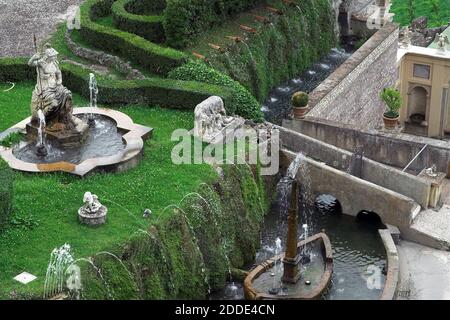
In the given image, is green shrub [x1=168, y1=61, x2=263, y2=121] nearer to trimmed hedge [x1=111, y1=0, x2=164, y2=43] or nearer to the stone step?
trimmed hedge [x1=111, y1=0, x2=164, y2=43]

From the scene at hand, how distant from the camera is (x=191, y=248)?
84.7 feet

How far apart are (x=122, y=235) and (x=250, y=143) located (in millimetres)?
7259

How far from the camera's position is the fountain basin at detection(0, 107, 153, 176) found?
26.9 meters

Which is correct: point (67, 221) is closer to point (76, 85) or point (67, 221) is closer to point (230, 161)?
point (230, 161)

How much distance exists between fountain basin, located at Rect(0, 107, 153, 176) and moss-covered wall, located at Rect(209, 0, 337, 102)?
27.6 feet

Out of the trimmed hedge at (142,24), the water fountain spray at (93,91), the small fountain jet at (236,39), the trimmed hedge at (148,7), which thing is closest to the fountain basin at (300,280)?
the water fountain spray at (93,91)

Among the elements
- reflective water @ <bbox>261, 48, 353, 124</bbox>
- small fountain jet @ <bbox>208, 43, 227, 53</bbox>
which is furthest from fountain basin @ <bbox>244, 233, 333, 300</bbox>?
small fountain jet @ <bbox>208, 43, 227, 53</bbox>

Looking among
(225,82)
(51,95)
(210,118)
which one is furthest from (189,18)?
(51,95)

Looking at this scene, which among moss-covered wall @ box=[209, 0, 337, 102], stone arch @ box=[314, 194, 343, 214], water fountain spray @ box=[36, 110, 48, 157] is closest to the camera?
water fountain spray @ box=[36, 110, 48, 157]

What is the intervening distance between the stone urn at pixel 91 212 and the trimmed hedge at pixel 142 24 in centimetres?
1363

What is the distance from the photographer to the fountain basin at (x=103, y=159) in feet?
88.2

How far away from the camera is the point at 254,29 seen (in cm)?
4050

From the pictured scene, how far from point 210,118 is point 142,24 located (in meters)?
8.73

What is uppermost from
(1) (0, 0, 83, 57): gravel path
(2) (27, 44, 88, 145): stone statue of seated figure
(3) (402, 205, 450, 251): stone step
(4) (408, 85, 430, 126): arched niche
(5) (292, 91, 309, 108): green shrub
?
(2) (27, 44, 88, 145): stone statue of seated figure
